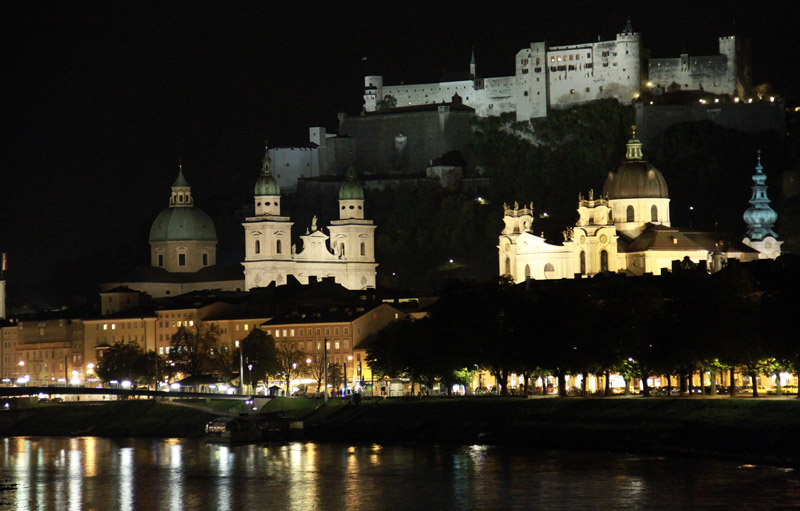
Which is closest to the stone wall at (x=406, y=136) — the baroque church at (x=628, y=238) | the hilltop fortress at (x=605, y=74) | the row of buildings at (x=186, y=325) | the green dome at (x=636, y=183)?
the hilltop fortress at (x=605, y=74)

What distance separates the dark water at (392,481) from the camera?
2586 inches

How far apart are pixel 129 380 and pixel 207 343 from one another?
5343 millimetres

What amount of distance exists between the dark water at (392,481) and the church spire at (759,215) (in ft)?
163

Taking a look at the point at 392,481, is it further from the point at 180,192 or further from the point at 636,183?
the point at 180,192

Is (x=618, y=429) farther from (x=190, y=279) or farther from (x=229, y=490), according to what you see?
(x=190, y=279)

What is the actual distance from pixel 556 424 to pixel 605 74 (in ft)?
267

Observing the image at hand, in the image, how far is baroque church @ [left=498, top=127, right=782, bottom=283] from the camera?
410ft

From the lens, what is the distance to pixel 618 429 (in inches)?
3123

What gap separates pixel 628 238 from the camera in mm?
128375

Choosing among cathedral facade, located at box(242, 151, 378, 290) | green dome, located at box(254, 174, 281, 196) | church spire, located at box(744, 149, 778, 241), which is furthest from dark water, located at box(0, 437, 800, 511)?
green dome, located at box(254, 174, 281, 196)

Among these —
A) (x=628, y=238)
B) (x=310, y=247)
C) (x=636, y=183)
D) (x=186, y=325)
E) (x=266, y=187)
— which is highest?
(x=266, y=187)

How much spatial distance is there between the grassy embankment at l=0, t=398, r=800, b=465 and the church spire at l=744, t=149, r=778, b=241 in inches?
1590

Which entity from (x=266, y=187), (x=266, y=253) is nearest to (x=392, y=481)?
(x=266, y=253)

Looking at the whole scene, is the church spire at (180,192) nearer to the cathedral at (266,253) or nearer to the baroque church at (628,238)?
the cathedral at (266,253)
